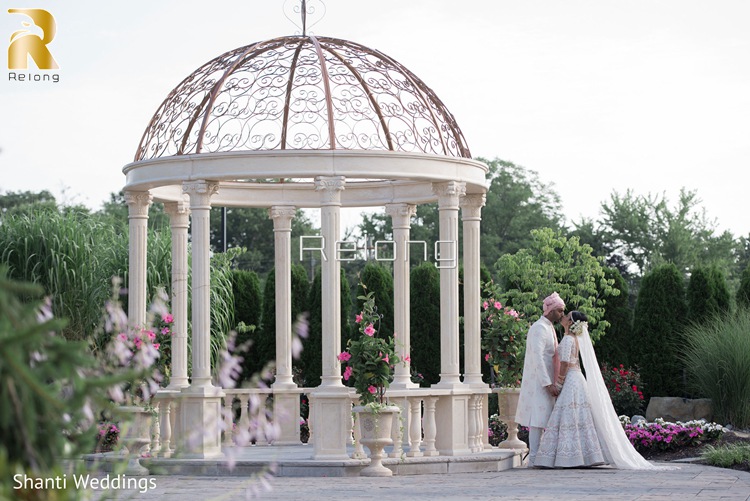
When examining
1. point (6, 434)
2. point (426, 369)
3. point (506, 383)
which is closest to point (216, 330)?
point (426, 369)

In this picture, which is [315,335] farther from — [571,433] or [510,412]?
[571,433]

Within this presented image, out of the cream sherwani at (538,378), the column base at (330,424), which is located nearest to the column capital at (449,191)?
the cream sherwani at (538,378)

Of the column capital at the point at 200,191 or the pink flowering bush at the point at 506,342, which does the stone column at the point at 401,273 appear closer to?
the pink flowering bush at the point at 506,342

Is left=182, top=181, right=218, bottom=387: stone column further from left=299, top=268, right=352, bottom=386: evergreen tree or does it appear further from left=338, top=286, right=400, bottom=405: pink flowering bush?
left=299, top=268, right=352, bottom=386: evergreen tree

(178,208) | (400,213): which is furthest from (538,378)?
(178,208)

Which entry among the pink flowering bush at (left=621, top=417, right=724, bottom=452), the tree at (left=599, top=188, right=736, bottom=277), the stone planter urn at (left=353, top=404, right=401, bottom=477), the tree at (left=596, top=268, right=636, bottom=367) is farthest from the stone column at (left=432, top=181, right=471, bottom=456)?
the tree at (left=599, top=188, right=736, bottom=277)

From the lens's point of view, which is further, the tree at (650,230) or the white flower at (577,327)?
the tree at (650,230)

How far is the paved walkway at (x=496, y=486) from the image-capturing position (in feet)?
31.7

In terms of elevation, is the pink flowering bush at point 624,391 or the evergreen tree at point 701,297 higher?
the evergreen tree at point 701,297

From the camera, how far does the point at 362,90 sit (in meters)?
12.7

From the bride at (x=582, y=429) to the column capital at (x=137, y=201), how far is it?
5.31 metres

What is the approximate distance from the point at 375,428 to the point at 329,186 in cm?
263

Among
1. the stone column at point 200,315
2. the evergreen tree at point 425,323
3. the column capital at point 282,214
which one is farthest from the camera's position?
the evergreen tree at point 425,323

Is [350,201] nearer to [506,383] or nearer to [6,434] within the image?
[506,383]
